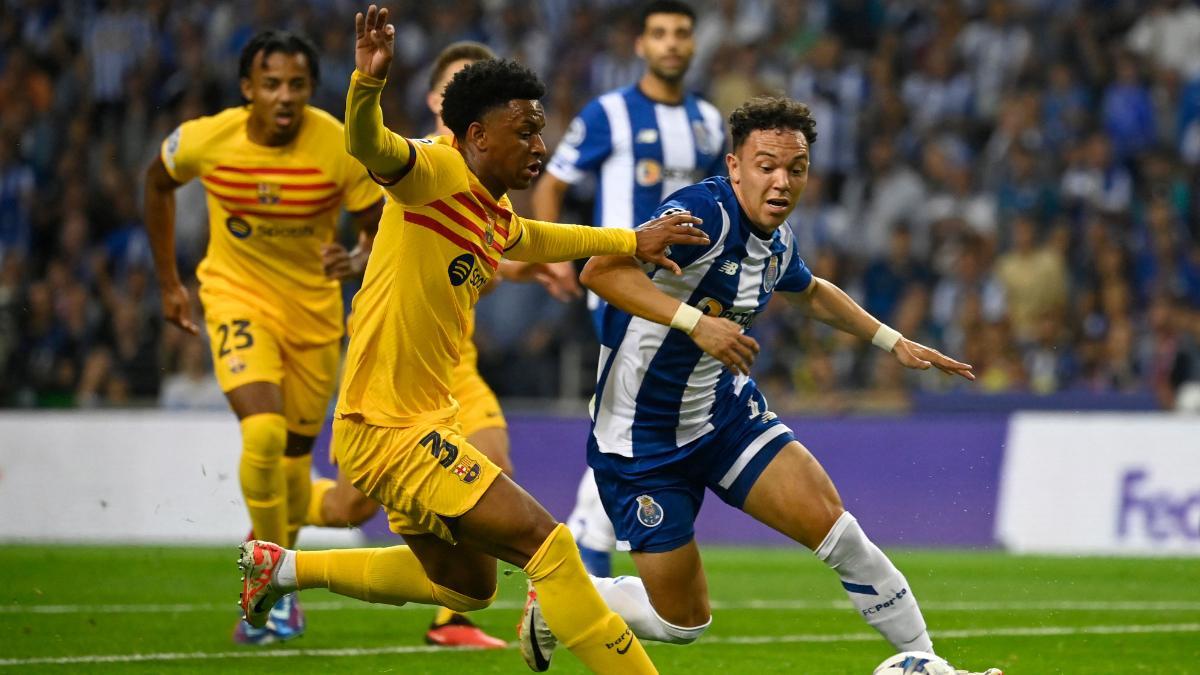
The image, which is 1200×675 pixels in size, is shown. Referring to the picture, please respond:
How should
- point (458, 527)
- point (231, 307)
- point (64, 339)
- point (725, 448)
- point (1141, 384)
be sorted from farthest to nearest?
point (64, 339) < point (1141, 384) < point (231, 307) < point (725, 448) < point (458, 527)

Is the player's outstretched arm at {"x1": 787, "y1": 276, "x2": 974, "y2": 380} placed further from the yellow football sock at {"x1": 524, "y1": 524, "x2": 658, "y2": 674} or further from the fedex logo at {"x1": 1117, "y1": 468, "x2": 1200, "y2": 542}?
the fedex logo at {"x1": 1117, "y1": 468, "x2": 1200, "y2": 542}

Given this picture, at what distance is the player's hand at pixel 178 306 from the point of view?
8.43 m

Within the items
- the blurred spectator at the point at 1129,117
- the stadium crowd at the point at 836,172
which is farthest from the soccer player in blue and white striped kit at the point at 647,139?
the blurred spectator at the point at 1129,117

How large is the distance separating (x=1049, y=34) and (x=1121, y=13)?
87 centimetres

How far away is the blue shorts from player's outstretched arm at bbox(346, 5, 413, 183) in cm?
185

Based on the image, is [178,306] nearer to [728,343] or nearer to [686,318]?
[686,318]

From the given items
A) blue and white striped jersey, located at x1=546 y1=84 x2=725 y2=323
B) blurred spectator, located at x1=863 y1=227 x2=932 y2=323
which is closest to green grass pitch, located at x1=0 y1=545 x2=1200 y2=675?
blue and white striped jersey, located at x1=546 y1=84 x2=725 y2=323

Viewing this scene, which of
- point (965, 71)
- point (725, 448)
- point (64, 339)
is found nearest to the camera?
point (725, 448)

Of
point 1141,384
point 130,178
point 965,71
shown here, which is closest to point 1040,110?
point 965,71

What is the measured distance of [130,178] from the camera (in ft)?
58.7

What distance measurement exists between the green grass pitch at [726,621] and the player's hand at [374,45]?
2.99 meters

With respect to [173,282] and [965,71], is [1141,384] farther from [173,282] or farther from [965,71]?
[173,282]

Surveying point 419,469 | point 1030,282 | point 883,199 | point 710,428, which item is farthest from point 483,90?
point 883,199

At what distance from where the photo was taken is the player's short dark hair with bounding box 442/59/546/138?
573cm
